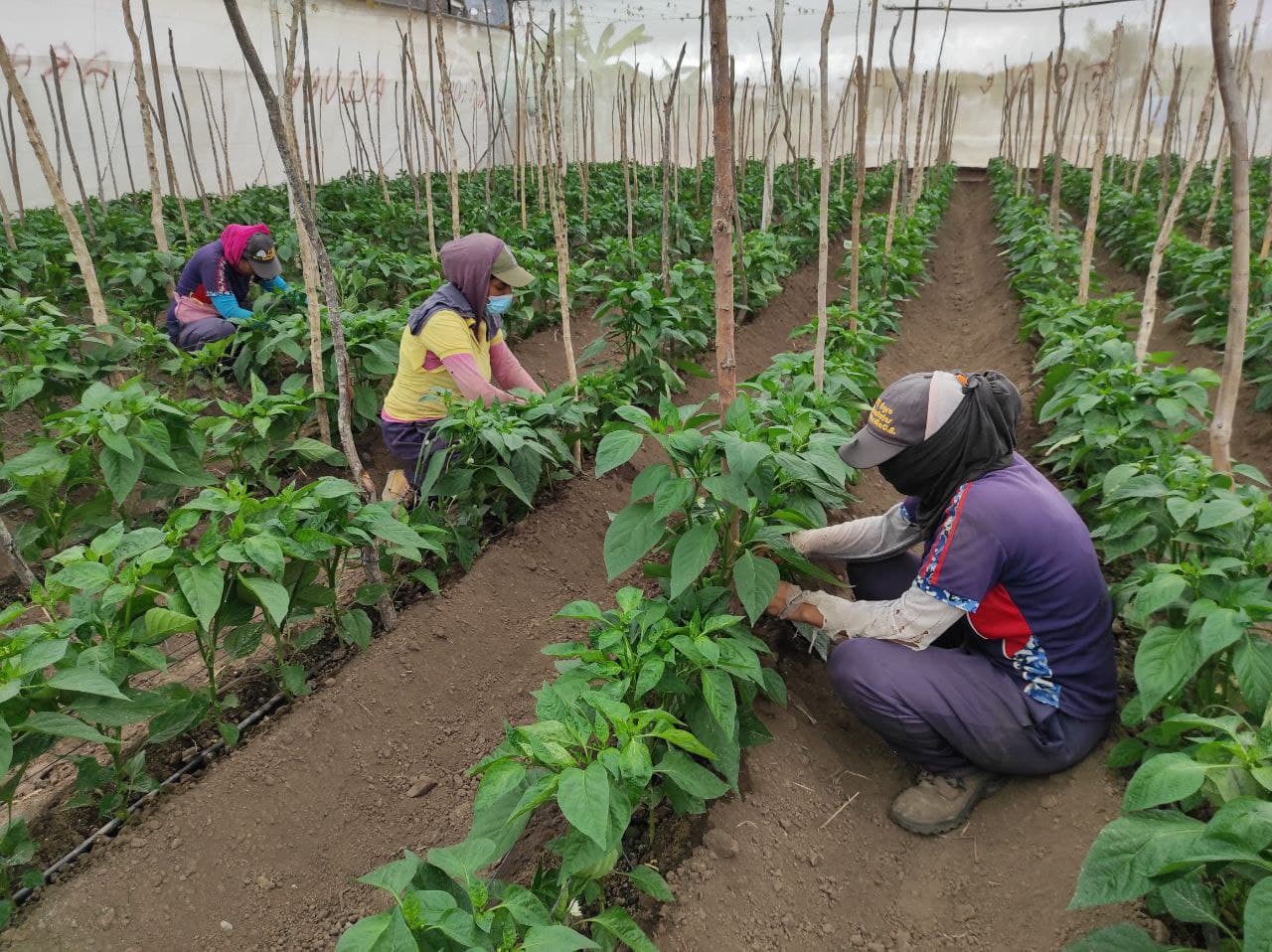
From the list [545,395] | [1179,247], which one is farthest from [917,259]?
[545,395]

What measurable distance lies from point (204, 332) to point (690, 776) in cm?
481

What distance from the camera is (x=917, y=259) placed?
8.60 metres

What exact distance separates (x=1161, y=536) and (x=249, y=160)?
17093 millimetres

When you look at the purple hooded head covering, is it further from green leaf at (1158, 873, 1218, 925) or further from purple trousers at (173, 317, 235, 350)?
green leaf at (1158, 873, 1218, 925)

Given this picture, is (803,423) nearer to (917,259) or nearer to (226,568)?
(226,568)

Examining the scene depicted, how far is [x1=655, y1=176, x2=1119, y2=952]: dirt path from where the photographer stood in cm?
202

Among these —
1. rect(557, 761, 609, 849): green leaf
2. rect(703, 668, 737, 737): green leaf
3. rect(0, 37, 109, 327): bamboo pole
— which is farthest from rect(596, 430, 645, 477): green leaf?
rect(0, 37, 109, 327): bamboo pole

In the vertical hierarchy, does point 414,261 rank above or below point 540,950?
above

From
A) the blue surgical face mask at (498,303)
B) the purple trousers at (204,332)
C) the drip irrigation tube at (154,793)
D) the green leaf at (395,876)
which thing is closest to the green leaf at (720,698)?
the green leaf at (395,876)

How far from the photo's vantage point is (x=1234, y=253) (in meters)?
2.83

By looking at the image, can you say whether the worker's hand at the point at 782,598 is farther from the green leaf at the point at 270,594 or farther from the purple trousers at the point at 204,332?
the purple trousers at the point at 204,332

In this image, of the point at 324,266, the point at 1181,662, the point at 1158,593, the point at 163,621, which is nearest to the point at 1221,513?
the point at 1158,593

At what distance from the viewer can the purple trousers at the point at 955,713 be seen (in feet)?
7.64

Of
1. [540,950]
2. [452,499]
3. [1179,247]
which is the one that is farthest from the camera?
[1179,247]
